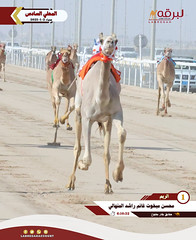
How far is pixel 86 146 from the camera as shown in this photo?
27.9 feet

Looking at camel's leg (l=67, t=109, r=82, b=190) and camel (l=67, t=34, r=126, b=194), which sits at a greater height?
camel (l=67, t=34, r=126, b=194)

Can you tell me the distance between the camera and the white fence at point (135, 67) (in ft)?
94.6

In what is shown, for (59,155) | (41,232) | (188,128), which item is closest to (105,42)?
(41,232)

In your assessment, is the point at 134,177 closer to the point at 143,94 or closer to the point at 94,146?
the point at 94,146

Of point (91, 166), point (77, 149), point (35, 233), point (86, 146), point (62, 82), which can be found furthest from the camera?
point (62, 82)

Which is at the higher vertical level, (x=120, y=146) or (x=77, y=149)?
(x=120, y=146)

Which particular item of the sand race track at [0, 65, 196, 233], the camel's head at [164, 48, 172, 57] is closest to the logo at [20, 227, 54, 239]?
the sand race track at [0, 65, 196, 233]

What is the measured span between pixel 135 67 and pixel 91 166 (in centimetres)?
2077

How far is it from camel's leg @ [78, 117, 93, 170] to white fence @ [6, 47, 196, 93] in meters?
0.73

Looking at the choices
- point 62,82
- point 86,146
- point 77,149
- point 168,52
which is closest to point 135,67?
point 168,52

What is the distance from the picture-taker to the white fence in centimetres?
2884

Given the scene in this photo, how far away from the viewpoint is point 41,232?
4992 millimetres

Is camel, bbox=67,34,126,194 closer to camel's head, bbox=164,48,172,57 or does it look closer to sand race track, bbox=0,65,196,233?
sand race track, bbox=0,65,196,233

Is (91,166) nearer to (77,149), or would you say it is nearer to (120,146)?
(77,149)
